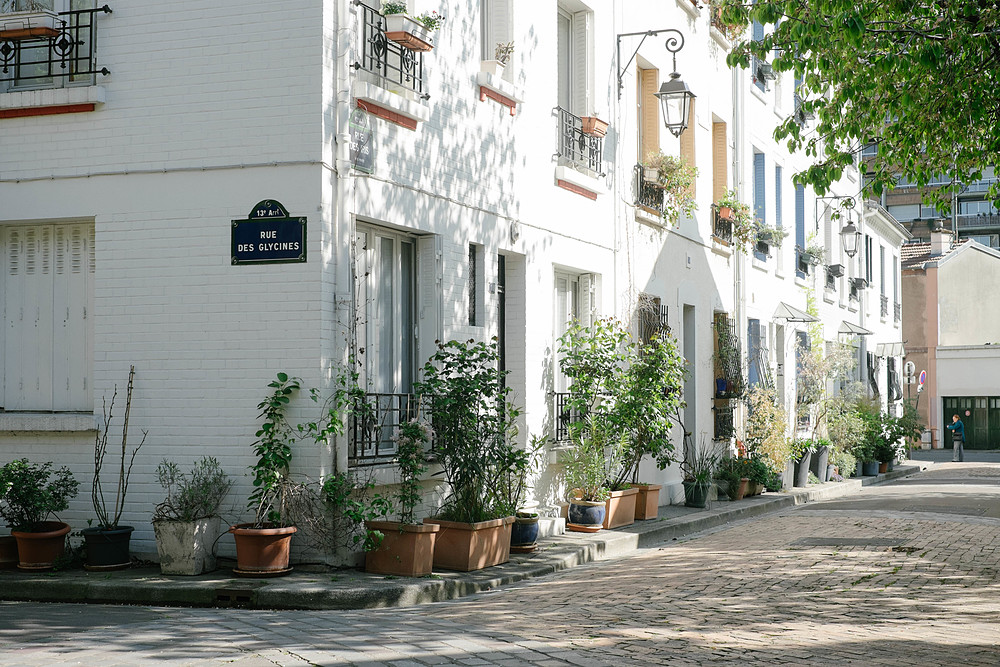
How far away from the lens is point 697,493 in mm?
15898

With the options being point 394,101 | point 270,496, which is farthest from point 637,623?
point 394,101

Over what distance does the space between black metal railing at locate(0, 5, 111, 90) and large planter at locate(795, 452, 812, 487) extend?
14788mm

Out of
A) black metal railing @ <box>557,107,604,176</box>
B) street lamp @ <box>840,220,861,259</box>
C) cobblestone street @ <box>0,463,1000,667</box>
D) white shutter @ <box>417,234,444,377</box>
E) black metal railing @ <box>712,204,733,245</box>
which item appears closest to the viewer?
cobblestone street @ <box>0,463,1000,667</box>

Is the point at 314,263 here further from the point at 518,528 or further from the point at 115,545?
the point at 518,528

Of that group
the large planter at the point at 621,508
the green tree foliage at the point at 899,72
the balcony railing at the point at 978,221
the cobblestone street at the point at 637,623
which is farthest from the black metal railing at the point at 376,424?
the balcony railing at the point at 978,221

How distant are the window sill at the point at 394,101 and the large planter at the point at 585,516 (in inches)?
183

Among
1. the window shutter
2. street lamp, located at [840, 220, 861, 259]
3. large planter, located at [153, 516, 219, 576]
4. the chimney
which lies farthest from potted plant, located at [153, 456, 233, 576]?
the chimney

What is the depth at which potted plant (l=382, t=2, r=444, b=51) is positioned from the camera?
32.2 feet

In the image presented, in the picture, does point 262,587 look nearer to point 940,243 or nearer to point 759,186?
point 759,186

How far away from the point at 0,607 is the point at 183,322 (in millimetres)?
2646

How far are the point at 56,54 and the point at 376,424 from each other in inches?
169

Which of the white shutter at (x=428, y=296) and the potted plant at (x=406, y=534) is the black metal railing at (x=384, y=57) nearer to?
the white shutter at (x=428, y=296)

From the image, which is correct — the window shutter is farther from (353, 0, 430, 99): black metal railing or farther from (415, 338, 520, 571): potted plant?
(415, 338, 520, 571): potted plant

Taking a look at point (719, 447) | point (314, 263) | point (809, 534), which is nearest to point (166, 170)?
point (314, 263)
